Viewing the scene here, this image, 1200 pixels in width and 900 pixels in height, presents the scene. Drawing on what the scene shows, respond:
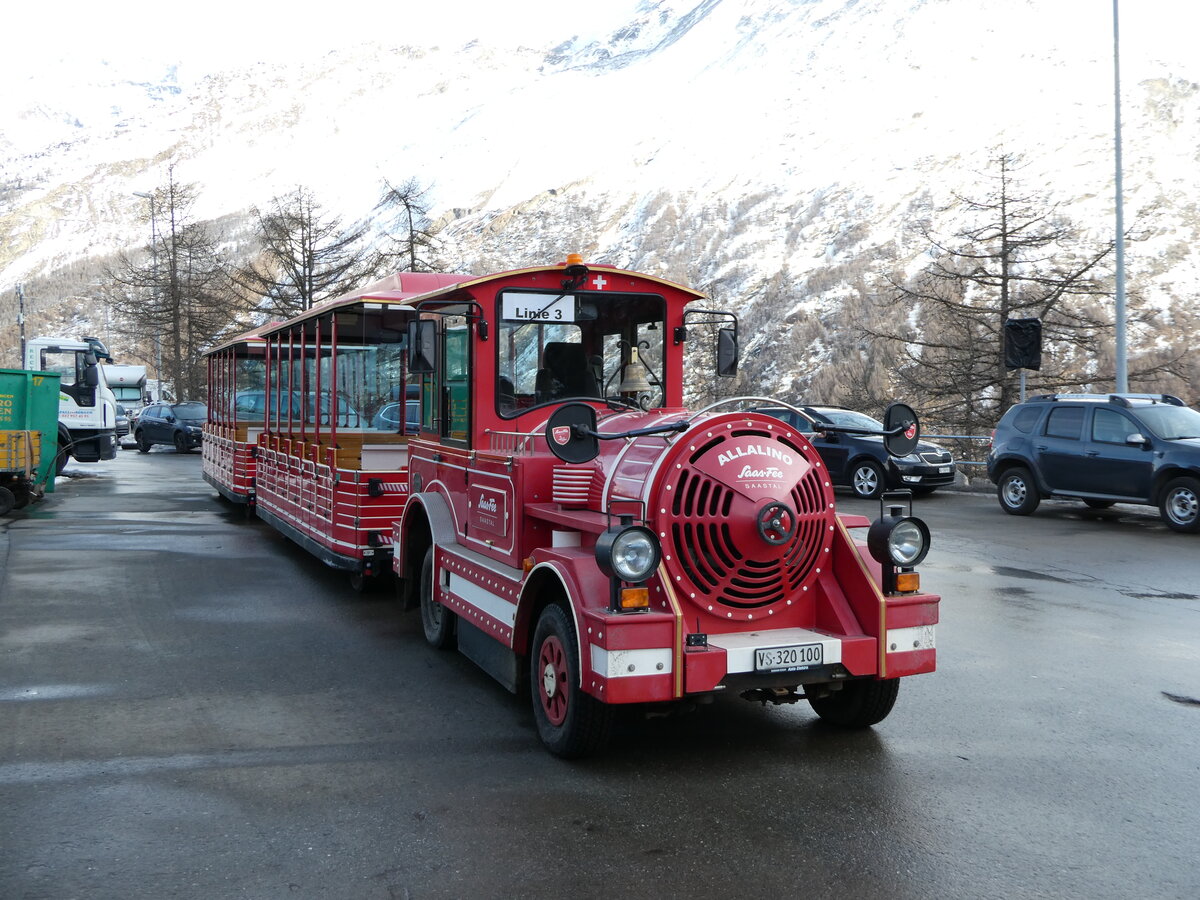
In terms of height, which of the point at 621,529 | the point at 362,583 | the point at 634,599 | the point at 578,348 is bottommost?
the point at 362,583

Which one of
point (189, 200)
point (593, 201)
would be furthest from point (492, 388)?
point (593, 201)

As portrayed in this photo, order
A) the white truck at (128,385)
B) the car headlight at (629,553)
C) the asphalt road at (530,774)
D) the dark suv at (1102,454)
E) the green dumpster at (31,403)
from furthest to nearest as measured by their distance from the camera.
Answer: the white truck at (128,385) → the green dumpster at (31,403) → the dark suv at (1102,454) → the car headlight at (629,553) → the asphalt road at (530,774)

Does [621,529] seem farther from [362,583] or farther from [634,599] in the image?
[362,583]

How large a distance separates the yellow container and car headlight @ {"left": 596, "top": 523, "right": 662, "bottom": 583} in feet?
47.0

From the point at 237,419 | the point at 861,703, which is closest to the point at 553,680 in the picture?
the point at 861,703

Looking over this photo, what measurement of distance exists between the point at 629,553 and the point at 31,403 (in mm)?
15050

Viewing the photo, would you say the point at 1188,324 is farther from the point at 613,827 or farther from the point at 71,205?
the point at 71,205

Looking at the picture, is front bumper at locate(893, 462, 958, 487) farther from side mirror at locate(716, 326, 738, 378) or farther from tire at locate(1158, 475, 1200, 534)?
side mirror at locate(716, 326, 738, 378)

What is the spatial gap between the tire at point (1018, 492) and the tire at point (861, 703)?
11281 mm

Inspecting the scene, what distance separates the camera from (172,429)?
1421 inches

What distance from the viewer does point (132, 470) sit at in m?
27.2

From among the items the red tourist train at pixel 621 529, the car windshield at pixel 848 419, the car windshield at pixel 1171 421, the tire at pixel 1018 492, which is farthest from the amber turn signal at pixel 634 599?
the car windshield at pixel 848 419

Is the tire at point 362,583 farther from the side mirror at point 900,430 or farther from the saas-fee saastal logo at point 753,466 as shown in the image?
the side mirror at point 900,430

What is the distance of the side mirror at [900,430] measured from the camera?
19.0 feet
